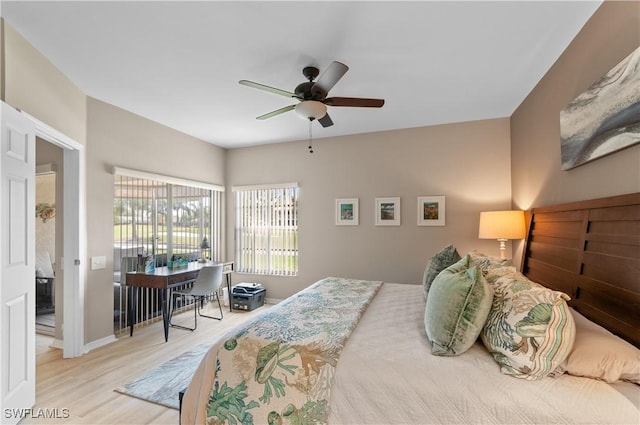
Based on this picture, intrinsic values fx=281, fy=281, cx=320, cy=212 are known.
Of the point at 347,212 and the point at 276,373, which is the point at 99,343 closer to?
the point at 276,373

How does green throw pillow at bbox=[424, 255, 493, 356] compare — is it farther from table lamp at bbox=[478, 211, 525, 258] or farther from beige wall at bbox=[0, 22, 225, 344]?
beige wall at bbox=[0, 22, 225, 344]

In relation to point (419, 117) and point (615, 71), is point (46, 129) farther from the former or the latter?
point (615, 71)

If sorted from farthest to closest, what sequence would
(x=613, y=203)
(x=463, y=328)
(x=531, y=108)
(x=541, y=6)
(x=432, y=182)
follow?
(x=432, y=182), (x=531, y=108), (x=541, y=6), (x=613, y=203), (x=463, y=328)

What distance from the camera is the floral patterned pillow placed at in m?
1.22

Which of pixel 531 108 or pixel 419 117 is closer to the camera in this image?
pixel 531 108

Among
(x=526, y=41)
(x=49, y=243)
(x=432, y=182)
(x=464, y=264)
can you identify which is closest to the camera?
(x=464, y=264)

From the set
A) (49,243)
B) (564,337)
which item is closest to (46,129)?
(49,243)

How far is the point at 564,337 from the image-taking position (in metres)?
1.22

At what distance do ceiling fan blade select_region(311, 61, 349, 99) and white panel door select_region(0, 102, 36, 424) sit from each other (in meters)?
2.08

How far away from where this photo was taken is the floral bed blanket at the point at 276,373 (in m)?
1.37

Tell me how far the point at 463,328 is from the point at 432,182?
2812 mm

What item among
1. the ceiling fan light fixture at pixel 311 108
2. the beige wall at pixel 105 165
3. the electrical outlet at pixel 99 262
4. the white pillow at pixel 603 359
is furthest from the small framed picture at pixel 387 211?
the electrical outlet at pixel 99 262

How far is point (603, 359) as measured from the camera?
120 cm

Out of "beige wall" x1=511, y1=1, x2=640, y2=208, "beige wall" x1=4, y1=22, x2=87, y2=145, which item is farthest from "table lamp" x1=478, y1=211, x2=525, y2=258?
"beige wall" x1=4, y1=22, x2=87, y2=145
